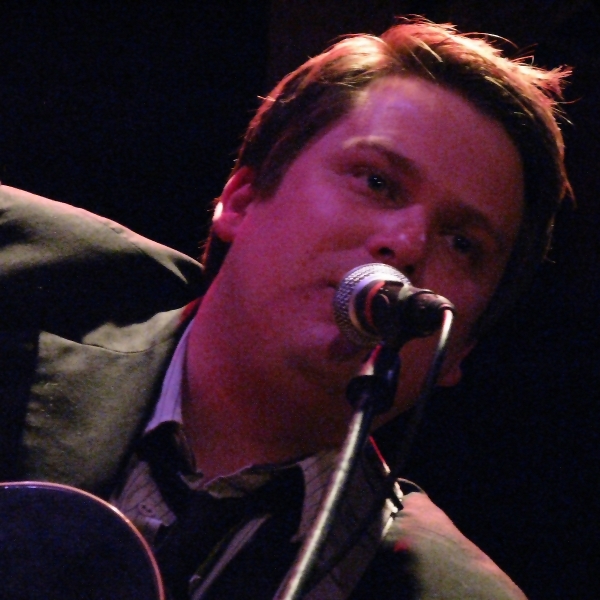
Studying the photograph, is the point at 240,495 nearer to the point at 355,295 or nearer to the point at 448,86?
the point at 355,295

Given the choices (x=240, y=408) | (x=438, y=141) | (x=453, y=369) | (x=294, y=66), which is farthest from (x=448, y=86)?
(x=294, y=66)

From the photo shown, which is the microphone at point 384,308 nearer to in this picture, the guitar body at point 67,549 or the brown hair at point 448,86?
the guitar body at point 67,549

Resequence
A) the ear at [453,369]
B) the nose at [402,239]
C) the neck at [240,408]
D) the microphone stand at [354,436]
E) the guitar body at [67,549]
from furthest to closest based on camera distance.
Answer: the ear at [453,369] → the neck at [240,408] → the nose at [402,239] → the guitar body at [67,549] → the microphone stand at [354,436]

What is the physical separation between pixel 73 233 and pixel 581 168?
1.46 meters

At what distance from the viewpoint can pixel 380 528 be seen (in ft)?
4.09

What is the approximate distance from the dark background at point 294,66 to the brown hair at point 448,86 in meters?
0.42

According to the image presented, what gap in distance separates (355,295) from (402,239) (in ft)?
1.00

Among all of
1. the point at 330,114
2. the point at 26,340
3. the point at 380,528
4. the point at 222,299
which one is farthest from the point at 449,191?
the point at 26,340

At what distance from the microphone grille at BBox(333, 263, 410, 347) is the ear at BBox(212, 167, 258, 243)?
21.5 inches

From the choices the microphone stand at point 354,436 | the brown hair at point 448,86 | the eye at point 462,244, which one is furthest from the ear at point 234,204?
the microphone stand at point 354,436

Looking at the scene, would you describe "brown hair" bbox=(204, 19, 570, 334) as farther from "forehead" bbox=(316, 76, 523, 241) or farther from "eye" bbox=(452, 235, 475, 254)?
"eye" bbox=(452, 235, 475, 254)

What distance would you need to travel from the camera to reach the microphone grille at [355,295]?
2.48 feet

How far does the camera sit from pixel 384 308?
A: 719 millimetres

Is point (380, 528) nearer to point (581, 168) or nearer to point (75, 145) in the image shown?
point (581, 168)
